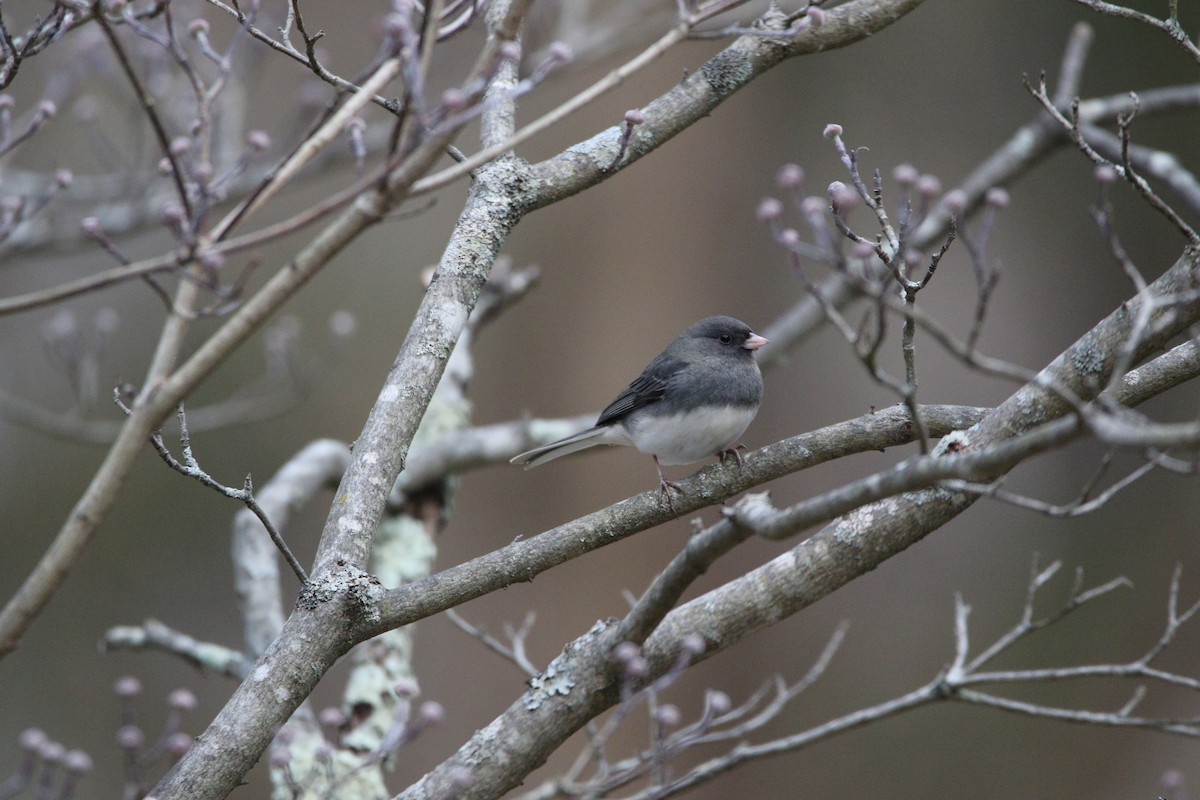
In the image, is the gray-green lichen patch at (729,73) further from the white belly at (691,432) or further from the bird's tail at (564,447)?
the bird's tail at (564,447)

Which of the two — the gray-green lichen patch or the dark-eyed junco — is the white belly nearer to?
the dark-eyed junco

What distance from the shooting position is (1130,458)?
612 centimetres

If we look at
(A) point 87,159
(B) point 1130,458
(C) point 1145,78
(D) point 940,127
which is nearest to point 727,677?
(B) point 1130,458

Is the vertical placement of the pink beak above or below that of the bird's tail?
above

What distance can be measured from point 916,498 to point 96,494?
1.52 meters

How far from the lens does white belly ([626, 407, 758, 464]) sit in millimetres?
3164

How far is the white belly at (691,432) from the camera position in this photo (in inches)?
125

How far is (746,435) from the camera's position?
660cm

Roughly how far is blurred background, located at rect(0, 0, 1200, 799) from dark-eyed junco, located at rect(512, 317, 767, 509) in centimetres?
241

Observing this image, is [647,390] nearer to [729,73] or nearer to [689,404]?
[689,404]

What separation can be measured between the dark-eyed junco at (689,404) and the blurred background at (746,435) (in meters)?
2.41

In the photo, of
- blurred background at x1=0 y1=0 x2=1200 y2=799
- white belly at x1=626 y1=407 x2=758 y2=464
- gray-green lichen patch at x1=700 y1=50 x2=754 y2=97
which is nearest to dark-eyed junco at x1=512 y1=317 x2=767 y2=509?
white belly at x1=626 y1=407 x2=758 y2=464

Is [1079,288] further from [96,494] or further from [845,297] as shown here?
[96,494]

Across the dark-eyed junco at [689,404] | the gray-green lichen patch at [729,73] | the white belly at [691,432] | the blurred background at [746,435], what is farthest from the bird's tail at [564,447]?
the blurred background at [746,435]
